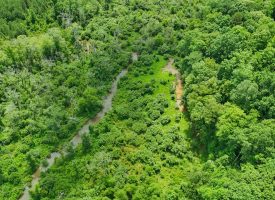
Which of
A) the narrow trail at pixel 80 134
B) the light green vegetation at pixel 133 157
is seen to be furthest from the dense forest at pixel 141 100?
the narrow trail at pixel 80 134

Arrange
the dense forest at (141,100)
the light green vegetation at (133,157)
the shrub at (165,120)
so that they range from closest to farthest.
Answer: the dense forest at (141,100) → the light green vegetation at (133,157) → the shrub at (165,120)

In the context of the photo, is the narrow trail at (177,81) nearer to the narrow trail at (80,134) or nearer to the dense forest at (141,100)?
the dense forest at (141,100)

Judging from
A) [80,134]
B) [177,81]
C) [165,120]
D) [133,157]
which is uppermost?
[177,81]

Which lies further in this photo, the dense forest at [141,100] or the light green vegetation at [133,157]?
the light green vegetation at [133,157]

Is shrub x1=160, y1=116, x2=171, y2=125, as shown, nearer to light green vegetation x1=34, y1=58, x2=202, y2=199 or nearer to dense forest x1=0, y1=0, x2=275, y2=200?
light green vegetation x1=34, y1=58, x2=202, y2=199

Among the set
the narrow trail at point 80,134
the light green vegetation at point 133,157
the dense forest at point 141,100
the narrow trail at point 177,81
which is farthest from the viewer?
the narrow trail at point 177,81

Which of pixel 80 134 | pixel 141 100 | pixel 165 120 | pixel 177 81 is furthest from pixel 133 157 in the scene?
pixel 177 81

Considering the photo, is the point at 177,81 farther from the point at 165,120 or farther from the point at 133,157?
the point at 133,157

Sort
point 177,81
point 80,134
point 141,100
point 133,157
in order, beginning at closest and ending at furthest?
point 133,157 → point 80,134 → point 141,100 → point 177,81

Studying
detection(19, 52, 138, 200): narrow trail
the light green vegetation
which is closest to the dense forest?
the light green vegetation
